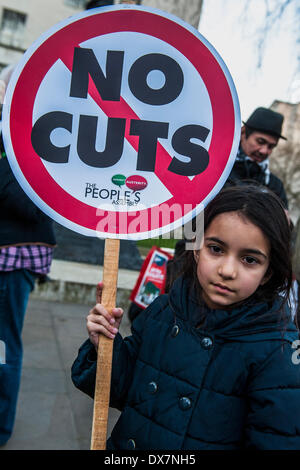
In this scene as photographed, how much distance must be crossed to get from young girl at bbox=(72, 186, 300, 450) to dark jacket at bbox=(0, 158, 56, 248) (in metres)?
1.05

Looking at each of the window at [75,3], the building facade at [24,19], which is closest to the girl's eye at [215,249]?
the building facade at [24,19]

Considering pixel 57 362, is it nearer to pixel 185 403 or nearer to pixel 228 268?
pixel 185 403

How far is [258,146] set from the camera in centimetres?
220

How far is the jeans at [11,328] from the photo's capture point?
90.6 inches

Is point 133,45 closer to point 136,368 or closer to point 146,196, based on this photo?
point 146,196

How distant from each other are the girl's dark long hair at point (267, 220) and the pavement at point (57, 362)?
1.07m

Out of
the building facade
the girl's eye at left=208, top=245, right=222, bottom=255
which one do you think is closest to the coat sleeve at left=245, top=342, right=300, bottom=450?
the girl's eye at left=208, top=245, right=222, bottom=255

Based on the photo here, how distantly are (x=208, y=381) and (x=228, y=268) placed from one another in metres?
0.25

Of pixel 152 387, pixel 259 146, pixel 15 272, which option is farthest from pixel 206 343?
pixel 15 272

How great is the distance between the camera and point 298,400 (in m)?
1.09

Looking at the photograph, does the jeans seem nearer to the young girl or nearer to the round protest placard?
the young girl

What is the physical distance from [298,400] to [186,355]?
253 millimetres

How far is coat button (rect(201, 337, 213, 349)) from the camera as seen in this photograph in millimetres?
1183
